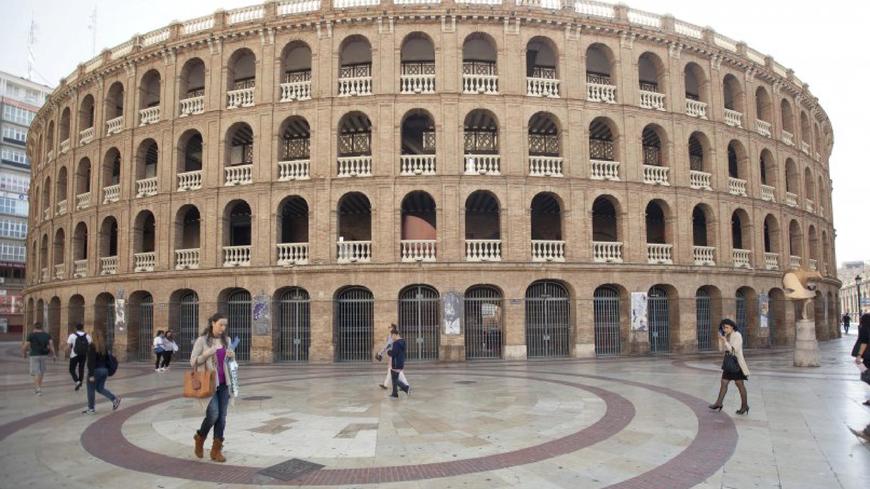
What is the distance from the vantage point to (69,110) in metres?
33.1

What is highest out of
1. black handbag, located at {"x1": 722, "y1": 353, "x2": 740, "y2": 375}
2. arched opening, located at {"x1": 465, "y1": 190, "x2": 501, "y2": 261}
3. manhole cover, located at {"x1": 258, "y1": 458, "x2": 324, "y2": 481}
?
arched opening, located at {"x1": 465, "y1": 190, "x2": 501, "y2": 261}

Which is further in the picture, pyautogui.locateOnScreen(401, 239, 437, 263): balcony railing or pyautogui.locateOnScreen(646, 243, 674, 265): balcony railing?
pyautogui.locateOnScreen(646, 243, 674, 265): balcony railing

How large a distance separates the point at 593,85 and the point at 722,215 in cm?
977

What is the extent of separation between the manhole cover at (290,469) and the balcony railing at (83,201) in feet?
95.2

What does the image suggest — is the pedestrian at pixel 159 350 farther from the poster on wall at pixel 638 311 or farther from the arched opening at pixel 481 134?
the poster on wall at pixel 638 311

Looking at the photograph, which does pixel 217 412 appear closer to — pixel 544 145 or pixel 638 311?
pixel 638 311

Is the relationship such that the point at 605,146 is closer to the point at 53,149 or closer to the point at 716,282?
the point at 716,282

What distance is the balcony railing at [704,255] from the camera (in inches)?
1060

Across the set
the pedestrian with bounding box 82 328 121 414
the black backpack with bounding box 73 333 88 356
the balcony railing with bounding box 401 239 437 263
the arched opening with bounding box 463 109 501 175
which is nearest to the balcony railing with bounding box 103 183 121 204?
the balcony railing with bounding box 401 239 437 263

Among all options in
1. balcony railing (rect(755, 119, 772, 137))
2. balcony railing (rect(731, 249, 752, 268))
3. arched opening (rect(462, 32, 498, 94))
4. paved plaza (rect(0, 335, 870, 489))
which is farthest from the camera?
balcony railing (rect(755, 119, 772, 137))

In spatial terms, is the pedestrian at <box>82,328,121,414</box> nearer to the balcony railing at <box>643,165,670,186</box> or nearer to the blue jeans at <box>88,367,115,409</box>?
the blue jeans at <box>88,367,115,409</box>

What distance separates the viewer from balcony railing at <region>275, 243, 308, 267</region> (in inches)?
965

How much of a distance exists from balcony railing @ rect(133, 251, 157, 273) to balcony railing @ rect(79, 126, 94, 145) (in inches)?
334

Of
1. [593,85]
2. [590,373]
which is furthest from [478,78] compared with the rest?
[590,373]
